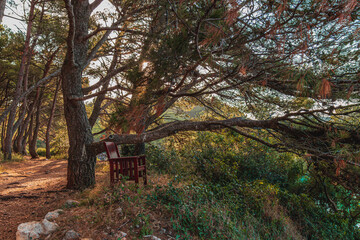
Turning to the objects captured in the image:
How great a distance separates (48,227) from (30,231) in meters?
0.19

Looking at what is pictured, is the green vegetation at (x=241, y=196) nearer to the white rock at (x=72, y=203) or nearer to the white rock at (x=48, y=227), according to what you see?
the white rock at (x=72, y=203)

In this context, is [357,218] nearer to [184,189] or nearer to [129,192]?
[184,189]

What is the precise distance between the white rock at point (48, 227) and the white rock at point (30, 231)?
0.11ft

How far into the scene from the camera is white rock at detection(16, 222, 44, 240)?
254 centimetres

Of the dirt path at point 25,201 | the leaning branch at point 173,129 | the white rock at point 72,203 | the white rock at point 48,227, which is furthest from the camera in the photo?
the leaning branch at point 173,129

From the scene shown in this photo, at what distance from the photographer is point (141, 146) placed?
21.0ft

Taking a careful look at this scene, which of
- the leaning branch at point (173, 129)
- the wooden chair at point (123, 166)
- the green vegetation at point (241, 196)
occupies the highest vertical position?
the leaning branch at point (173, 129)

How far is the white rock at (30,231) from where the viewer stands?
2.54 m

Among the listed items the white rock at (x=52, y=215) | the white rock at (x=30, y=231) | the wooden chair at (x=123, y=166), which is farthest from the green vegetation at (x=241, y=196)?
the white rock at (x=30, y=231)

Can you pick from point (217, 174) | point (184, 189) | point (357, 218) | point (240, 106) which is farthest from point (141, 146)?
point (357, 218)

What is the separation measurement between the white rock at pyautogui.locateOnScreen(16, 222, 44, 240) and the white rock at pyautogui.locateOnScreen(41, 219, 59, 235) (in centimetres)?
3

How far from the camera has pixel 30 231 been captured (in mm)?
2617

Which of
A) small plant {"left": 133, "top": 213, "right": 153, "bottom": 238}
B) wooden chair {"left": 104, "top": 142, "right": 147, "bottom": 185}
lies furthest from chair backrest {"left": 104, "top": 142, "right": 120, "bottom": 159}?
small plant {"left": 133, "top": 213, "right": 153, "bottom": 238}

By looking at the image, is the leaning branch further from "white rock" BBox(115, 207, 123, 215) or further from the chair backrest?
"white rock" BBox(115, 207, 123, 215)
